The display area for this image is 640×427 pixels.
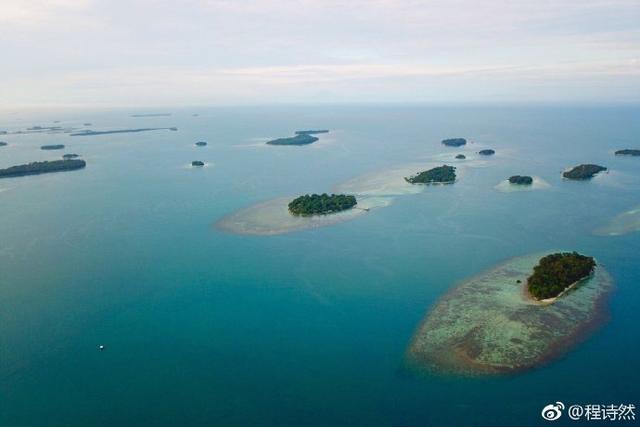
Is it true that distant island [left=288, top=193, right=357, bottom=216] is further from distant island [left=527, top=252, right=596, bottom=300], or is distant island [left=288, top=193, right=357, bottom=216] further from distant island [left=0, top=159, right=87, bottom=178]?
distant island [left=0, top=159, right=87, bottom=178]

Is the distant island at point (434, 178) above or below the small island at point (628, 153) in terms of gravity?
above

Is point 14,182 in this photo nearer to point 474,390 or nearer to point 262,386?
point 262,386

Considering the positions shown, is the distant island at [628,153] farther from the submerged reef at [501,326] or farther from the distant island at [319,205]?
the submerged reef at [501,326]

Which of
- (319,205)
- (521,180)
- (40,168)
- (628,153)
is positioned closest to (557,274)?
(319,205)

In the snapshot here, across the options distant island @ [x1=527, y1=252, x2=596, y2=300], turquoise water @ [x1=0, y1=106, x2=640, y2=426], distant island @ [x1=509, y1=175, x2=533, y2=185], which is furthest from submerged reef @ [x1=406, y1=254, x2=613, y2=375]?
distant island @ [x1=509, y1=175, x2=533, y2=185]

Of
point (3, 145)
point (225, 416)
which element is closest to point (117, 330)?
point (225, 416)

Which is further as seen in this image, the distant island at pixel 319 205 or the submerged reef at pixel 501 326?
the distant island at pixel 319 205

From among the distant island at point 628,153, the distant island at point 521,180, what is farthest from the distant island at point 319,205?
the distant island at point 628,153

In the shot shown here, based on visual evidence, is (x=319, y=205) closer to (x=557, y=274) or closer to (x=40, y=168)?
(x=557, y=274)

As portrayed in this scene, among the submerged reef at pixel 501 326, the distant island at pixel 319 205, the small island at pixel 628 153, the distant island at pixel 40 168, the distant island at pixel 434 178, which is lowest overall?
the small island at pixel 628 153
